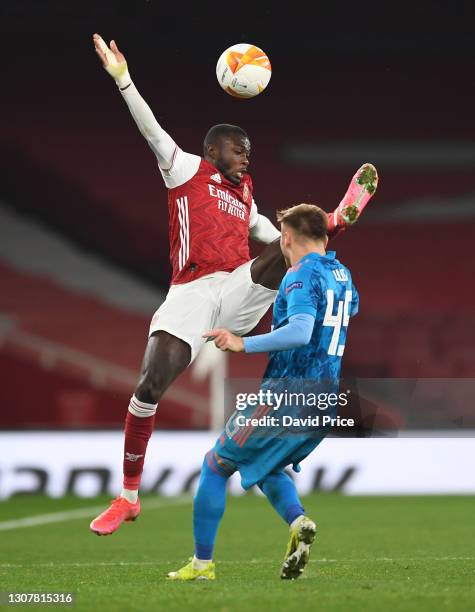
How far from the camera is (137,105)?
19.8ft

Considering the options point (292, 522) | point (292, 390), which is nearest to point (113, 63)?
point (292, 390)

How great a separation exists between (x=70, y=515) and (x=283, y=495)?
5518 mm

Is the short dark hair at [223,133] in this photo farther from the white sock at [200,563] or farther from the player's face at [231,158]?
the white sock at [200,563]

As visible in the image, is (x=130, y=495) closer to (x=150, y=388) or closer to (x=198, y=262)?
(x=150, y=388)

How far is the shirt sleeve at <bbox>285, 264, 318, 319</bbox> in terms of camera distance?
193 inches

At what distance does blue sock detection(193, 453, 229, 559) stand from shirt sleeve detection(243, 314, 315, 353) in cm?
66

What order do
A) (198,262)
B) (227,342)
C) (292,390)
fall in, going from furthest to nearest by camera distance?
(198,262), (292,390), (227,342)

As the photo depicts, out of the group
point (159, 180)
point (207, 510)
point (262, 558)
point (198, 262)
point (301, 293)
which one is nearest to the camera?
point (301, 293)

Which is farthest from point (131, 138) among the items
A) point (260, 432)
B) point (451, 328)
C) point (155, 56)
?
point (260, 432)

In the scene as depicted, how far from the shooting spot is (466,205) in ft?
56.0

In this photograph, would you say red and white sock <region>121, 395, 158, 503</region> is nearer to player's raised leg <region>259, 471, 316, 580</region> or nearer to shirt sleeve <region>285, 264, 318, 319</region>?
player's raised leg <region>259, 471, 316, 580</region>

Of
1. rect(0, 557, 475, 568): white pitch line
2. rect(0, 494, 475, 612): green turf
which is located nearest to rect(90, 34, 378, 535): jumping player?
rect(0, 557, 475, 568): white pitch line

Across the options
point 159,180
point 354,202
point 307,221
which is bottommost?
point 307,221

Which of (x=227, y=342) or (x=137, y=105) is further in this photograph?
(x=137, y=105)
